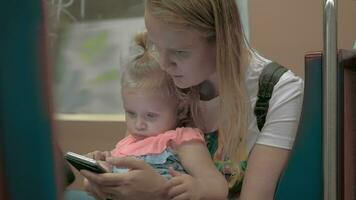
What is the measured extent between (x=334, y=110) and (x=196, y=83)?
38 centimetres

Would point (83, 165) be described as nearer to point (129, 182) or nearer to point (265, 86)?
point (129, 182)

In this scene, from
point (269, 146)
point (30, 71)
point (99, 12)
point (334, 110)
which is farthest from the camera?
point (99, 12)

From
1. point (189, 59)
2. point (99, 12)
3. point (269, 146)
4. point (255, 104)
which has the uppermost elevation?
point (99, 12)

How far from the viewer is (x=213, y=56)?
129cm

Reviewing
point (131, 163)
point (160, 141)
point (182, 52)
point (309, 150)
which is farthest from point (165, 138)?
point (309, 150)

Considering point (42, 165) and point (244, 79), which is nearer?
point (42, 165)

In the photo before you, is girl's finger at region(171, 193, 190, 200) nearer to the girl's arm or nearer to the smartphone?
the girl's arm

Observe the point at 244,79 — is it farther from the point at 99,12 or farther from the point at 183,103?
the point at 99,12

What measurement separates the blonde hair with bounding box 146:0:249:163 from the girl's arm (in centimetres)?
6

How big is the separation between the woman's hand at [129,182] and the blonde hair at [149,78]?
0.18m

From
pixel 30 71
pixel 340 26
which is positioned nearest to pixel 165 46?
pixel 340 26

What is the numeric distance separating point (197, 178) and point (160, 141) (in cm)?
13

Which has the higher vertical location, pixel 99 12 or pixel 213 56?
pixel 99 12

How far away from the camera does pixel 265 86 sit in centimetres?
126
